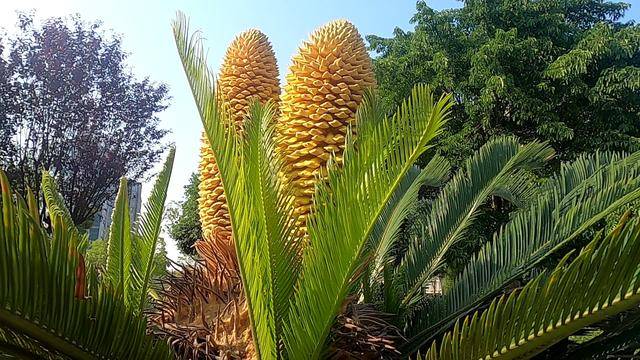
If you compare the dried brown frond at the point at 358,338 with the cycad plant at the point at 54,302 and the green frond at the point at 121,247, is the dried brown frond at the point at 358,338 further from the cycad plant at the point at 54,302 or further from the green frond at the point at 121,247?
the green frond at the point at 121,247

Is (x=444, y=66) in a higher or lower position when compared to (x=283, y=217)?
higher

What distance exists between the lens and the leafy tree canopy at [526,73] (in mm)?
12602

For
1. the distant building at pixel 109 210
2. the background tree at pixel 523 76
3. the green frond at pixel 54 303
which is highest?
the background tree at pixel 523 76

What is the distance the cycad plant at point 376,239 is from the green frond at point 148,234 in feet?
2.33

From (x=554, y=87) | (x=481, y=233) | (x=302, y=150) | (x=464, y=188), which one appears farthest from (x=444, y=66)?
(x=302, y=150)

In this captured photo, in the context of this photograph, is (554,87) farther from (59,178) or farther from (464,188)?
(59,178)

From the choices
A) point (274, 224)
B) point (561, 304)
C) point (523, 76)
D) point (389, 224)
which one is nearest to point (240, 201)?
point (274, 224)

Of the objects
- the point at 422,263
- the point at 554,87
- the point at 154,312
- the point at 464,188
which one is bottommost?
the point at 154,312

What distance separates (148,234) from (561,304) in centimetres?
193

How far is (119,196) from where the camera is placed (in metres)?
2.71

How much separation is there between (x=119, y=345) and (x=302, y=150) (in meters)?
1.15

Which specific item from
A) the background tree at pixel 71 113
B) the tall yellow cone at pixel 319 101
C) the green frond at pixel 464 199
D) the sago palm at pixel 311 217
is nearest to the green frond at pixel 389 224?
the green frond at pixel 464 199

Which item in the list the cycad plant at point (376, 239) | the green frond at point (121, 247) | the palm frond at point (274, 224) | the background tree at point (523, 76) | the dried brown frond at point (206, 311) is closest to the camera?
the cycad plant at point (376, 239)

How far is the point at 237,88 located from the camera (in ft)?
10.2
